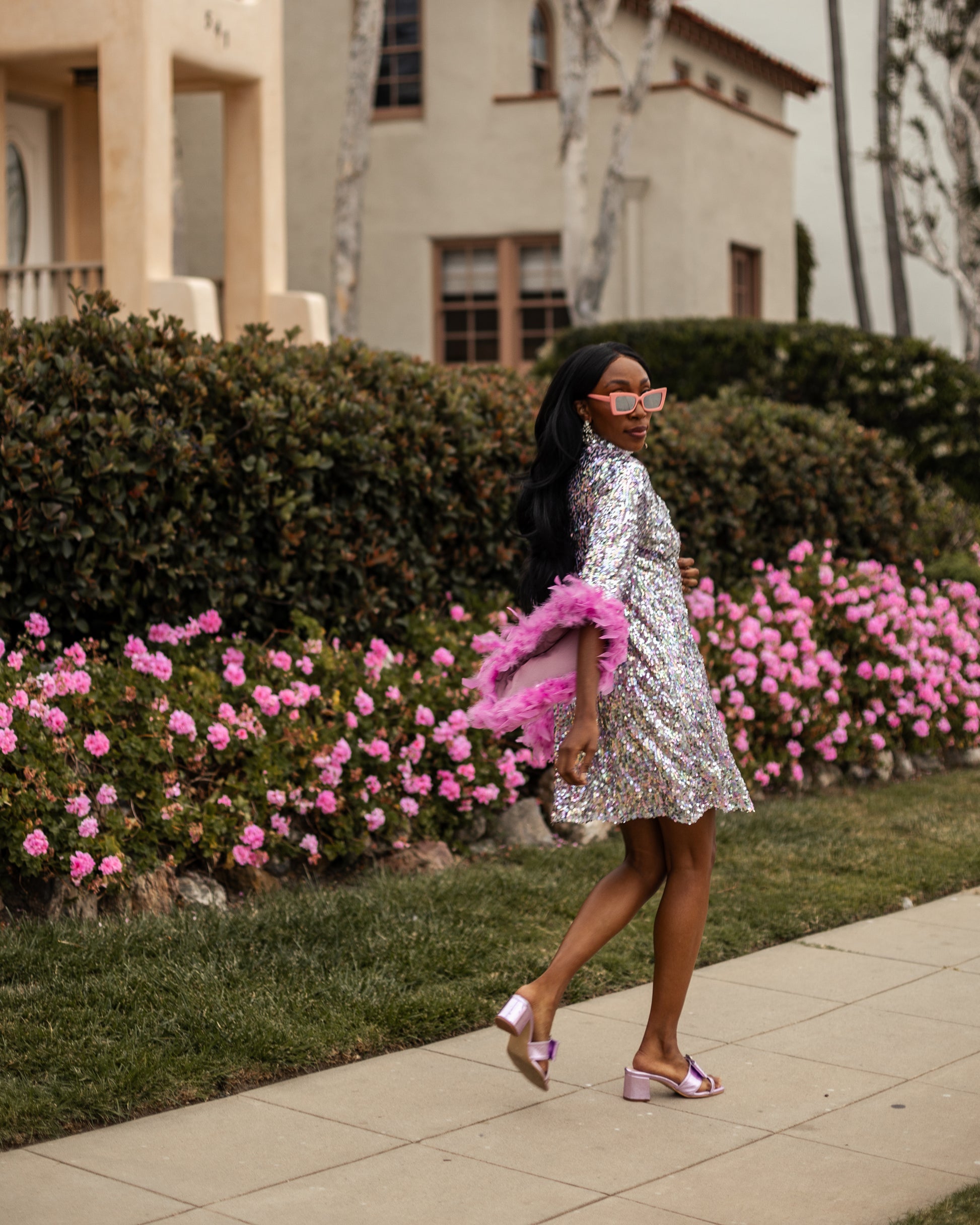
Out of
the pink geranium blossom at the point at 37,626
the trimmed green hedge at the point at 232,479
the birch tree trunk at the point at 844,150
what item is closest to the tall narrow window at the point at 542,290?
the birch tree trunk at the point at 844,150

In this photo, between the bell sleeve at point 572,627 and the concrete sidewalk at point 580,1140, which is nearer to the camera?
the concrete sidewalk at point 580,1140

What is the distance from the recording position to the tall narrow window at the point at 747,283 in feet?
76.7

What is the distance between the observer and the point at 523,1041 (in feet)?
13.2

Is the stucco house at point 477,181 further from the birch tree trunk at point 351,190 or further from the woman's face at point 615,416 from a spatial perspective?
the woman's face at point 615,416

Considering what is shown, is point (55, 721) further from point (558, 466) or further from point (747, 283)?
point (747, 283)

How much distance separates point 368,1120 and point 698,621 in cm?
520

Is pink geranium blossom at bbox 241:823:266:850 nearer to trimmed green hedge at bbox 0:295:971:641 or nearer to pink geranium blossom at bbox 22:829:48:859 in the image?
pink geranium blossom at bbox 22:829:48:859

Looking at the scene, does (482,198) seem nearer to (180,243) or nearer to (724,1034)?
(180,243)

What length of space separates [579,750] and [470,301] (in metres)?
19.0

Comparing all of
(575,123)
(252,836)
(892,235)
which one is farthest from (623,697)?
(892,235)

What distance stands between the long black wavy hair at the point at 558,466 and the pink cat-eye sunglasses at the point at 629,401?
0.07 metres

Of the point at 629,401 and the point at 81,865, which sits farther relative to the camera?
the point at 81,865

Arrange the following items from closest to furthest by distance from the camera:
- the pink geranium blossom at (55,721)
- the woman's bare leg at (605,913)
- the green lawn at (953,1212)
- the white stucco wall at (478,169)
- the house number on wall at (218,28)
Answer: the green lawn at (953,1212)
the woman's bare leg at (605,913)
the pink geranium blossom at (55,721)
the house number on wall at (218,28)
the white stucco wall at (478,169)

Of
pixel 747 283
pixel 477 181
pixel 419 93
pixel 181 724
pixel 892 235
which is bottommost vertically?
pixel 181 724
